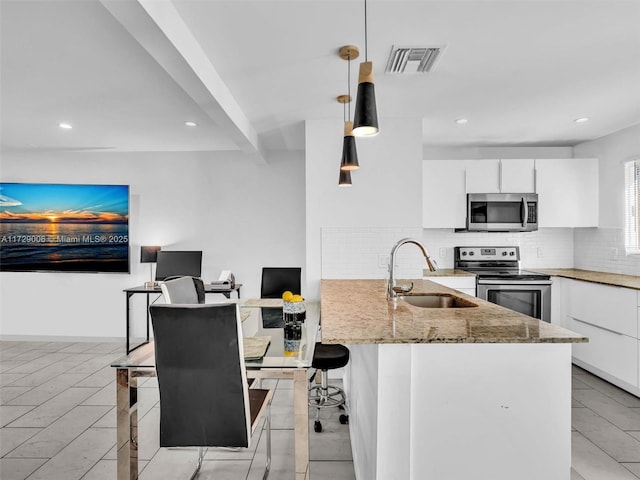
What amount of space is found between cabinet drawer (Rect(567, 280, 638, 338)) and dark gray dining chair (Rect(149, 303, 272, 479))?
320 centimetres

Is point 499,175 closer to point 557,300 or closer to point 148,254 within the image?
point 557,300

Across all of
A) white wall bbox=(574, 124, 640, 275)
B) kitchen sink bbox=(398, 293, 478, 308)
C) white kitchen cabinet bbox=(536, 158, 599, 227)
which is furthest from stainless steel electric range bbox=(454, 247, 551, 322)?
kitchen sink bbox=(398, 293, 478, 308)

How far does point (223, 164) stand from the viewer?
5.00 m

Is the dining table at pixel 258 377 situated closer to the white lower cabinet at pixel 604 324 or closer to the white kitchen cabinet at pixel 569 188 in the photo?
the white lower cabinet at pixel 604 324

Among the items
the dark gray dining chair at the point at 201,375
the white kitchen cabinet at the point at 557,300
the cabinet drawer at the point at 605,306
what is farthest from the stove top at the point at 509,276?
the dark gray dining chair at the point at 201,375

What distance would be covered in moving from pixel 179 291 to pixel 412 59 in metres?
2.14

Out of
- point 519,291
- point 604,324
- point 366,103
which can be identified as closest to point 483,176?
point 519,291

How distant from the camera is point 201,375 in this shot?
64.2 inches

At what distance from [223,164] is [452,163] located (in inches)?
113

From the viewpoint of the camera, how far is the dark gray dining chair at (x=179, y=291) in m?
2.36

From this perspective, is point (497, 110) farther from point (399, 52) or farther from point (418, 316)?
point (418, 316)

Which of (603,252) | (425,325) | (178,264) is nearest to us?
(425,325)

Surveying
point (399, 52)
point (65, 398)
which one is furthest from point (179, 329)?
point (65, 398)

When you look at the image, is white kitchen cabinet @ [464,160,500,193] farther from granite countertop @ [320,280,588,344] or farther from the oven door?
granite countertop @ [320,280,588,344]
